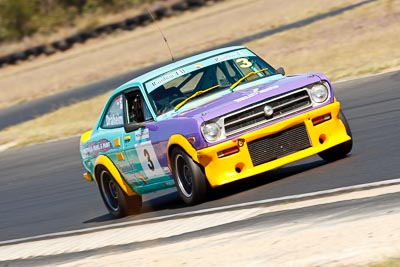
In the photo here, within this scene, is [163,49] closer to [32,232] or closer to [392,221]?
[32,232]

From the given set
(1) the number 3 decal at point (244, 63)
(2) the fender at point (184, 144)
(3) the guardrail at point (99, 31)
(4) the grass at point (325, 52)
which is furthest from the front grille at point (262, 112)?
(3) the guardrail at point (99, 31)

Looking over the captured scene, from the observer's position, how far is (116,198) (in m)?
11.4

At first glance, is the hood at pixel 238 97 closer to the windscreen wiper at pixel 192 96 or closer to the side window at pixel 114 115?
the windscreen wiper at pixel 192 96

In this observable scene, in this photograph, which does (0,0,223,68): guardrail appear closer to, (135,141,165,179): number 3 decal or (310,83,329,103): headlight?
(135,141,165,179): number 3 decal

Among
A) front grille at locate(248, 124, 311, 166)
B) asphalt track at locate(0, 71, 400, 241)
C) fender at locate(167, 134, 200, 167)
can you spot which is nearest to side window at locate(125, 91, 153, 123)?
fender at locate(167, 134, 200, 167)

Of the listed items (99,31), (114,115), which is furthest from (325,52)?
(99,31)

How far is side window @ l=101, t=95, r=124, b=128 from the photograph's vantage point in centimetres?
1095

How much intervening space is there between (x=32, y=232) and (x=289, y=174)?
293 centimetres

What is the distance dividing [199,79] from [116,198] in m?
1.77

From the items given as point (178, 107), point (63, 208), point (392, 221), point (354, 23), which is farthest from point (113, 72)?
point (392, 221)

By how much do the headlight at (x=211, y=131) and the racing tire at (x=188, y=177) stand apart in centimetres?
27

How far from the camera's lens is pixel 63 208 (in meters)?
12.5

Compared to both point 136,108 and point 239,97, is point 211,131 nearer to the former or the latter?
point 239,97

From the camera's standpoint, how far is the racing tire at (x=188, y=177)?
9.50 metres
